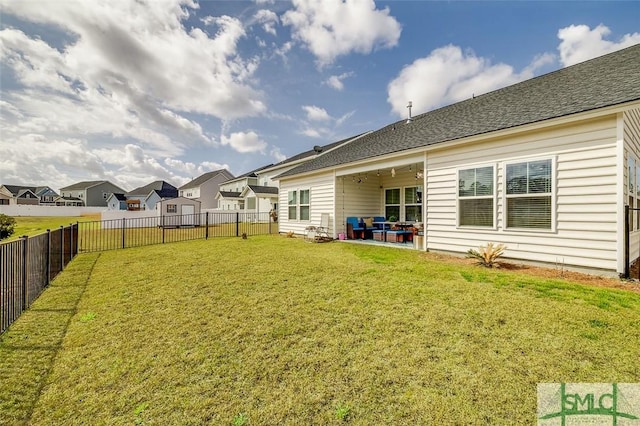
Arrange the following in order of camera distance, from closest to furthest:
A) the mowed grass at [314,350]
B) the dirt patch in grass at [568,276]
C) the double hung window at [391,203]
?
the mowed grass at [314,350] < the dirt patch in grass at [568,276] < the double hung window at [391,203]

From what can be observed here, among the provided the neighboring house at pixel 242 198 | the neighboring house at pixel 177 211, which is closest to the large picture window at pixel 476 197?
the neighboring house at pixel 177 211

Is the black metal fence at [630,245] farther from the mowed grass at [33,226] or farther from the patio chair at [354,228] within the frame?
the mowed grass at [33,226]

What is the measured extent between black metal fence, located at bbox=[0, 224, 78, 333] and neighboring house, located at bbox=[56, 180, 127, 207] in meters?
70.3

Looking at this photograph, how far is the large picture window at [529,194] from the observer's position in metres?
6.12

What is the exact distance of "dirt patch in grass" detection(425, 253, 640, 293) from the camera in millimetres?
4855

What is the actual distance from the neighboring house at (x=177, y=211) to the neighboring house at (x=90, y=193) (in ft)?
174

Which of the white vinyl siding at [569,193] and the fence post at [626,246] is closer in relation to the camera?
the fence post at [626,246]

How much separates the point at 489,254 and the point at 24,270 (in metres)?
9.29

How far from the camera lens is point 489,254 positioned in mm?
6516

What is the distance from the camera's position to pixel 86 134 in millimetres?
12375

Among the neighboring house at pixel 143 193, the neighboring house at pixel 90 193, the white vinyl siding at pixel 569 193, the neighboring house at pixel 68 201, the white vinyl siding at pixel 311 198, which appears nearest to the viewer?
the white vinyl siding at pixel 569 193

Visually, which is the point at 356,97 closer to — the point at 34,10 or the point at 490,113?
the point at 490,113

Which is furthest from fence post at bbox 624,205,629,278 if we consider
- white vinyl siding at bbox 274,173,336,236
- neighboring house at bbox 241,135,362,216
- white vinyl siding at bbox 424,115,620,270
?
neighboring house at bbox 241,135,362,216

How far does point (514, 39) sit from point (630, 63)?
5408 millimetres
